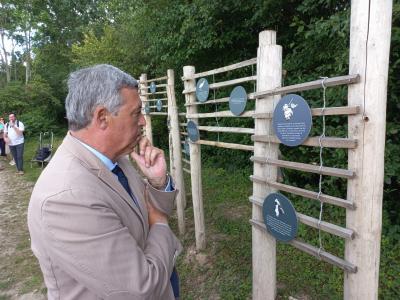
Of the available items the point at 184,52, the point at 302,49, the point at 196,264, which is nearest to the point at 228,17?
the point at 184,52

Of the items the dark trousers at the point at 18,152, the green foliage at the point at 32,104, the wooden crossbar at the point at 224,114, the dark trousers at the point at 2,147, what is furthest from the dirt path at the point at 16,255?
the green foliage at the point at 32,104

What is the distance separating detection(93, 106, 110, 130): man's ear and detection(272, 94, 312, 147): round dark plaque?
1.19 m

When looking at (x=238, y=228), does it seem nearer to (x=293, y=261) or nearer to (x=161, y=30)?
(x=293, y=261)

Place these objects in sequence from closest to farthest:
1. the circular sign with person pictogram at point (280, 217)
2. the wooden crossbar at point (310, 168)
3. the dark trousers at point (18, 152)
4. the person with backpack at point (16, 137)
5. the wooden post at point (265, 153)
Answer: the wooden crossbar at point (310, 168)
the circular sign with person pictogram at point (280, 217)
the wooden post at point (265, 153)
the person with backpack at point (16, 137)
the dark trousers at point (18, 152)

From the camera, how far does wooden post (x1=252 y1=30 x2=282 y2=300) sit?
242 centimetres

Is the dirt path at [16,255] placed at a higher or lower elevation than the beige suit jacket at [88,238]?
lower

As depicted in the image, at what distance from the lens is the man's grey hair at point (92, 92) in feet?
4.49

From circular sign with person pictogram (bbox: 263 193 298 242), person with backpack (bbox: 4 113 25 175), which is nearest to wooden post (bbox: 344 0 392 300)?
circular sign with person pictogram (bbox: 263 193 298 242)

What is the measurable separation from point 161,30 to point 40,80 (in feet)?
52.5

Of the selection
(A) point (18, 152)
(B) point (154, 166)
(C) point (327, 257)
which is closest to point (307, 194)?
(C) point (327, 257)

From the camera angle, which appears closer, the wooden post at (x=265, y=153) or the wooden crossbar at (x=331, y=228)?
the wooden crossbar at (x=331, y=228)

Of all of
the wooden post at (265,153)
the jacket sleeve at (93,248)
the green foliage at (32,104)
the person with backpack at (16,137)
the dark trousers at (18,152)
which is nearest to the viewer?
the jacket sleeve at (93,248)

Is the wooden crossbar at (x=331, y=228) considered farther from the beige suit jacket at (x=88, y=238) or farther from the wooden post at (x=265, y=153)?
the beige suit jacket at (x=88, y=238)


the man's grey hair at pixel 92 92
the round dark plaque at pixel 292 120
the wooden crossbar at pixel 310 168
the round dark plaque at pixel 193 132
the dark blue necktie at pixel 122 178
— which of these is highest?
the man's grey hair at pixel 92 92
